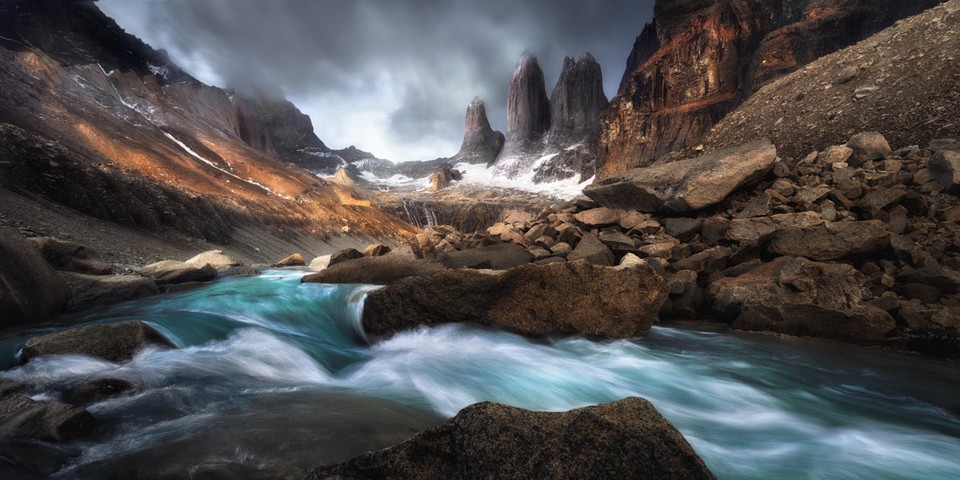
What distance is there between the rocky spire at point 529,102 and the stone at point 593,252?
103604 mm

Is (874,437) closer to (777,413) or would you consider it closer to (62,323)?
(777,413)

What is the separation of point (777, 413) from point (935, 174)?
737cm

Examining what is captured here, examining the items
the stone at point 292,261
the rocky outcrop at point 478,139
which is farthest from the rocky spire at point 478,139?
the stone at point 292,261

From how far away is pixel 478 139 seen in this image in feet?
429

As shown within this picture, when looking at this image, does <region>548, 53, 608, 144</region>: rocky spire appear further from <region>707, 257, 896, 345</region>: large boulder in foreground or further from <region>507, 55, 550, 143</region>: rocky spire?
<region>707, 257, 896, 345</region>: large boulder in foreground

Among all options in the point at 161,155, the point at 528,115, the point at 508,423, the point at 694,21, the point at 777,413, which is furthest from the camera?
the point at 528,115

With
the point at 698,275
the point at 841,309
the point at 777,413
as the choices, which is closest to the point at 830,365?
the point at 841,309

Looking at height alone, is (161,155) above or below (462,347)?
above

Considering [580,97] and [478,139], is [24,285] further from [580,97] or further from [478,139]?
[478,139]

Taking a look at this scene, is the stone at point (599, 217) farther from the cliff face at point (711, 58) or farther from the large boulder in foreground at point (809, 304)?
the cliff face at point (711, 58)

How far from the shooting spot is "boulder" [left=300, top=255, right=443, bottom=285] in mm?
9492

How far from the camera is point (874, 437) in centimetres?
362

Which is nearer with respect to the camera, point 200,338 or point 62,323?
point 200,338

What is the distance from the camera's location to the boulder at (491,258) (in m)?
8.92
